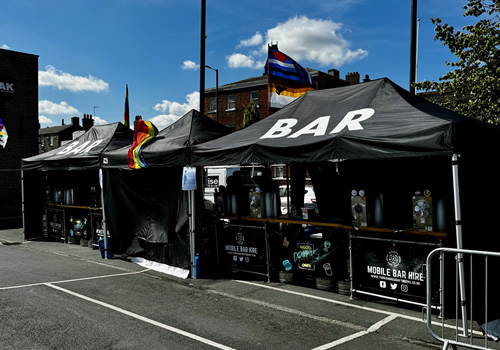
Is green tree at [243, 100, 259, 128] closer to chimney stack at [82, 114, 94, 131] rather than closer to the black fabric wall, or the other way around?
chimney stack at [82, 114, 94, 131]

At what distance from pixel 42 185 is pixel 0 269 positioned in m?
5.99

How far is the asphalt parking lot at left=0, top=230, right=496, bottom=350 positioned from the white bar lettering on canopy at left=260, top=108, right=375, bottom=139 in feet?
9.06

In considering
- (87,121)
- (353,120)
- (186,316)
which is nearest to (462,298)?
(353,120)

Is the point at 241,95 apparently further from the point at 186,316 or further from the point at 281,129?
the point at 186,316

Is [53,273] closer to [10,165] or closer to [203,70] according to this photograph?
[203,70]

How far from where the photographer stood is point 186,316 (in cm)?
636

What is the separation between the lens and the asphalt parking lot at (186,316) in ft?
17.4

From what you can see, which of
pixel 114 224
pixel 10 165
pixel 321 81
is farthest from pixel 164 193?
pixel 321 81

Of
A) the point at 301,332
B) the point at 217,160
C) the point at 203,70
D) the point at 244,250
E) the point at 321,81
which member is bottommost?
the point at 301,332

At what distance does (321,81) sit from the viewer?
3647cm

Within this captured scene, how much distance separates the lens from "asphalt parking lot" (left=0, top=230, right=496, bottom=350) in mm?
5305

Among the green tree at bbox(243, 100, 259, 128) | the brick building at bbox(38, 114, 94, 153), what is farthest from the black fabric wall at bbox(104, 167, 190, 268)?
the brick building at bbox(38, 114, 94, 153)

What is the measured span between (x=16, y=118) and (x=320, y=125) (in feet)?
75.0

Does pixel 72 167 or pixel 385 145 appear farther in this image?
pixel 72 167
